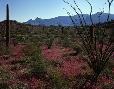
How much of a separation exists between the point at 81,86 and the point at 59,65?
5.84 meters

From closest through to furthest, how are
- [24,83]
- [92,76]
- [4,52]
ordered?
[24,83] < [92,76] < [4,52]

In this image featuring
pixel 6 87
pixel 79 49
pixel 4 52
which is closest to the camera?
pixel 6 87

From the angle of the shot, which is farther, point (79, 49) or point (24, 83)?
point (79, 49)

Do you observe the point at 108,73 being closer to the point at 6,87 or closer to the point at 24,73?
the point at 24,73

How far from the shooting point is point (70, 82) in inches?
520

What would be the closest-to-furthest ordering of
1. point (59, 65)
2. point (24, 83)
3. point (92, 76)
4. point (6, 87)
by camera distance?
1. point (6, 87)
2. point (24, 83)
3. point (92, 76)
4. point (59, 65)

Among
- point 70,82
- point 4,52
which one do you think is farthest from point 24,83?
point 4,52

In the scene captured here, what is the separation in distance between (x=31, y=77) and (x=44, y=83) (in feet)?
4.71

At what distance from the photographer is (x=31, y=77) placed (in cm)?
1455

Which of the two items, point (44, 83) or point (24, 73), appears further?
point (24, 73)

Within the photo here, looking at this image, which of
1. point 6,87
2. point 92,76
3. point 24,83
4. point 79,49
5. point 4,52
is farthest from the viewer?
point 4,52

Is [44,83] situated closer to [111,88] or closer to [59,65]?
[111,88]

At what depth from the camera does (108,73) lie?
15.1 meters

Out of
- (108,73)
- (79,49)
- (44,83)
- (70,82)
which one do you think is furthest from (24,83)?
(79,49)
